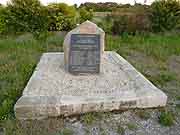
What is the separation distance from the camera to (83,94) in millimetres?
4066

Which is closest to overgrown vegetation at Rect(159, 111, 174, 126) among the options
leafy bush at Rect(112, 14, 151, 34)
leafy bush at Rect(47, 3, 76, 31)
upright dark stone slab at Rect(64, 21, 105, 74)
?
upright dark stone slab at Rect(64, 21, 105, 74)

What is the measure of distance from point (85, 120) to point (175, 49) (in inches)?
211

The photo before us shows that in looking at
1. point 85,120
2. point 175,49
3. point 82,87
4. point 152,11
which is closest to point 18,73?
point 82,87

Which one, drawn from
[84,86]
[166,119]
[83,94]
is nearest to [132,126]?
[166,119]

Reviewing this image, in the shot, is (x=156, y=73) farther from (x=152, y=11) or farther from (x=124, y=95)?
(x=152, y=11)

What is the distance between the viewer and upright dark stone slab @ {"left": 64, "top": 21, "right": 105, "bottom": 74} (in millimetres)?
4945

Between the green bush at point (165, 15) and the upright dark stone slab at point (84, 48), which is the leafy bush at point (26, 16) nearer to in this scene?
the green bush at point (165, 15)

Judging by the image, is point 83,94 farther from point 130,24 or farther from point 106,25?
point 130,24

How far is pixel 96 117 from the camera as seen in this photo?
3.77 meters

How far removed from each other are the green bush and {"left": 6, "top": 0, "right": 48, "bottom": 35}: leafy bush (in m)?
4.44

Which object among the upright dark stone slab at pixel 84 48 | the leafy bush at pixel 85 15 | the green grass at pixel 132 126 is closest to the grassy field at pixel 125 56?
the green grass at pixel 132 126

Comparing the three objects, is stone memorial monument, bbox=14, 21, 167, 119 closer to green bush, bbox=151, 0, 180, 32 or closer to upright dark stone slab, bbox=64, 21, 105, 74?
upright dark stone slab, bbox=64, 21, 105, 74

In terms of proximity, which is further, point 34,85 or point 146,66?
point 146,66

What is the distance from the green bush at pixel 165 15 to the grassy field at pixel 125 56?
637 millimetres
